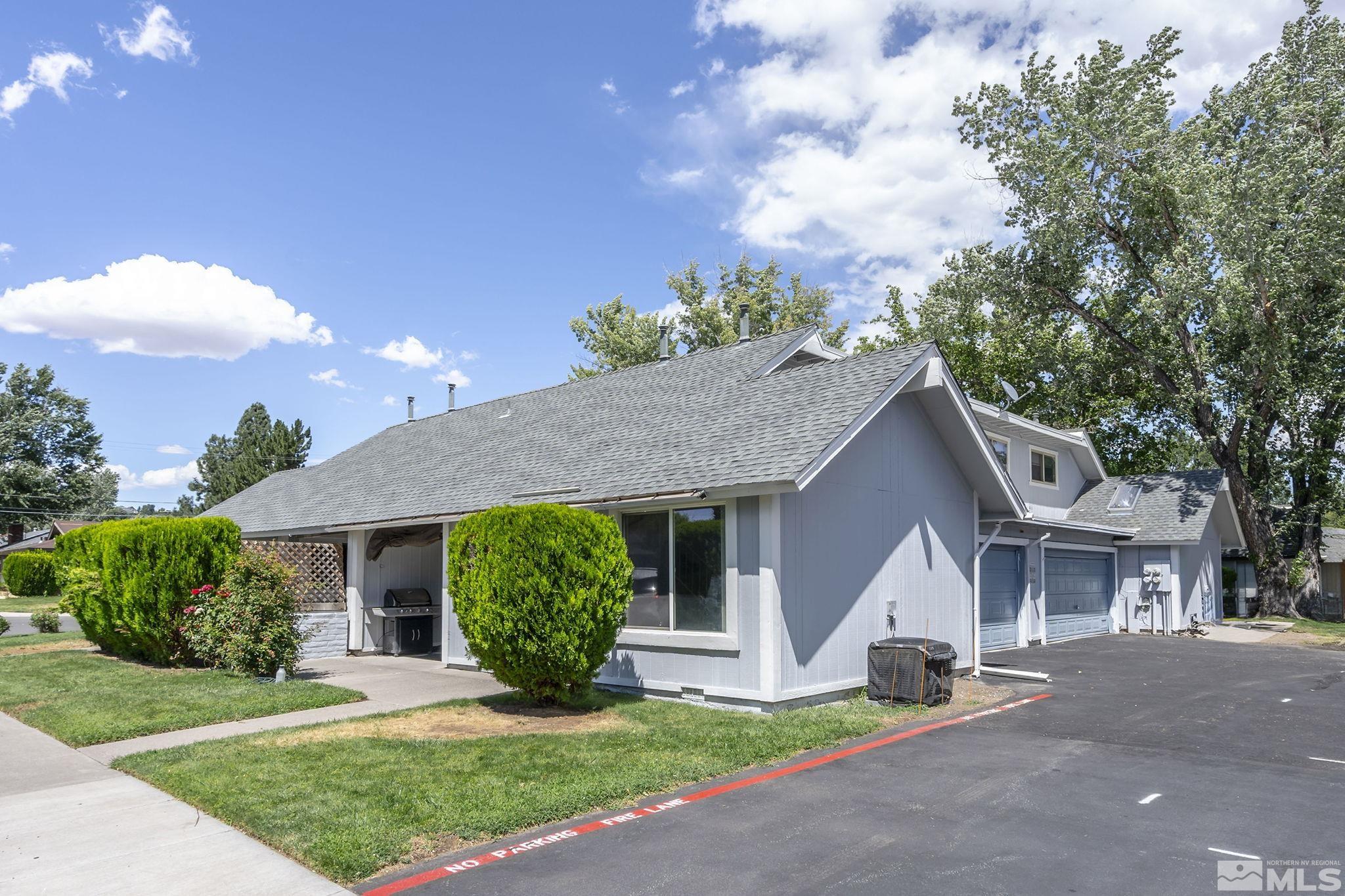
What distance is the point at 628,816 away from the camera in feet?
21.5

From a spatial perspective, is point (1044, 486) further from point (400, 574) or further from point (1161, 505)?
point (400, 574)

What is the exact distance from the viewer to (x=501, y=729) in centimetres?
960

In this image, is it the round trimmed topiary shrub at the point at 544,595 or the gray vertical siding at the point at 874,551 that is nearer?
the round trimmed topiary shrub at the point at 544,595

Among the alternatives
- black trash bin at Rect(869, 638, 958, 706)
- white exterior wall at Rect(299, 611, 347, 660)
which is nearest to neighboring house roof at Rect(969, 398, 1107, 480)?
black trash bin at Rect(869, 638, 958, 706)

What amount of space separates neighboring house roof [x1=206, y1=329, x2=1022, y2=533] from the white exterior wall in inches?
76.6

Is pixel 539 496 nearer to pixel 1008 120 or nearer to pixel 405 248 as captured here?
pixel 405 248

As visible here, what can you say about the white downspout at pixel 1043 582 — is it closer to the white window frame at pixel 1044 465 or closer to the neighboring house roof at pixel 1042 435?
the neighboring house roof at pixel 1042 435

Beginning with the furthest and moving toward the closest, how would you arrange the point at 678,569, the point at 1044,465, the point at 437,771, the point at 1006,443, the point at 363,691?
the point at 1044,465
the point at 1006,443
the point at 363,691
the point at 678,569
the point at 437,771

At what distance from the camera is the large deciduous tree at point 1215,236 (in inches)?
1041

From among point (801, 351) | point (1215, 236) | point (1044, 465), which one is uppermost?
point (1215, 236)

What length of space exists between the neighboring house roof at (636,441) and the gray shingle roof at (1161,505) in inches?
499

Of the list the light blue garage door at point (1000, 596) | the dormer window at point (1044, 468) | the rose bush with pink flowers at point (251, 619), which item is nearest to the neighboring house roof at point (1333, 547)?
the dormer window at point (1044, 468)

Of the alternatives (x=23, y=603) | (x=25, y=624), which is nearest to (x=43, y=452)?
(x=23, y=603)

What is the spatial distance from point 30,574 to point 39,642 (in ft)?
82.3
